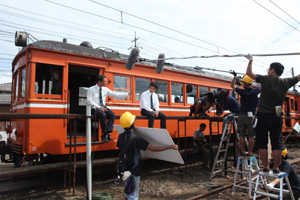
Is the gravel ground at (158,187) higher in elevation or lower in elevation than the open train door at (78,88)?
Answer: lower

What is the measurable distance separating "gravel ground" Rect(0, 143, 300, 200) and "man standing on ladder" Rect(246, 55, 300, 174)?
166 cm

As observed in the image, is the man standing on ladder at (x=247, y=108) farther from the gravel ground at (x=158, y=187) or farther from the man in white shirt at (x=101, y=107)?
the man in white shirt at (x=101, y=107)

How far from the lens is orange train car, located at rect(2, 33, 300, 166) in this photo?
16.3 feet

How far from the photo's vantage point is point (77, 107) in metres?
7.50

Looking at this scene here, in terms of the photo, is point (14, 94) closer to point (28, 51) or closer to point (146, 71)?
point (28, 51)

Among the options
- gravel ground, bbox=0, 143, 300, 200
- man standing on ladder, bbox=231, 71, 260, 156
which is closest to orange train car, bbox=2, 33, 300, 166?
gravel ground, bbox=0, 143, 300, 200

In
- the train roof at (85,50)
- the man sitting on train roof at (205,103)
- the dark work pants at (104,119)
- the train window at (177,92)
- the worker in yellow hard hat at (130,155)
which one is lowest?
the worker in yellow hard hat at (130,155)

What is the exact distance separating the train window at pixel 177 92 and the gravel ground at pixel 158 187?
2.20m

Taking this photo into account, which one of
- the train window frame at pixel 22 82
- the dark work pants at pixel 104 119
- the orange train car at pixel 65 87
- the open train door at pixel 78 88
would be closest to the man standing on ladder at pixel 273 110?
the dark work pants at pixel 104 119

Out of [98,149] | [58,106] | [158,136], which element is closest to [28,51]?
[58,106]

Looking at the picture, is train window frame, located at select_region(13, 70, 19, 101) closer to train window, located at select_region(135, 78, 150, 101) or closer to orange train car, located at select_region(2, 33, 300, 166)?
orange train car, located at select_region(2, 33, 300, 166)

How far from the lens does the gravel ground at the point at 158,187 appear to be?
478 cm

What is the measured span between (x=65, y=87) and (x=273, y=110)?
169 inches

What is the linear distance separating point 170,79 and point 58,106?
3.54 m
